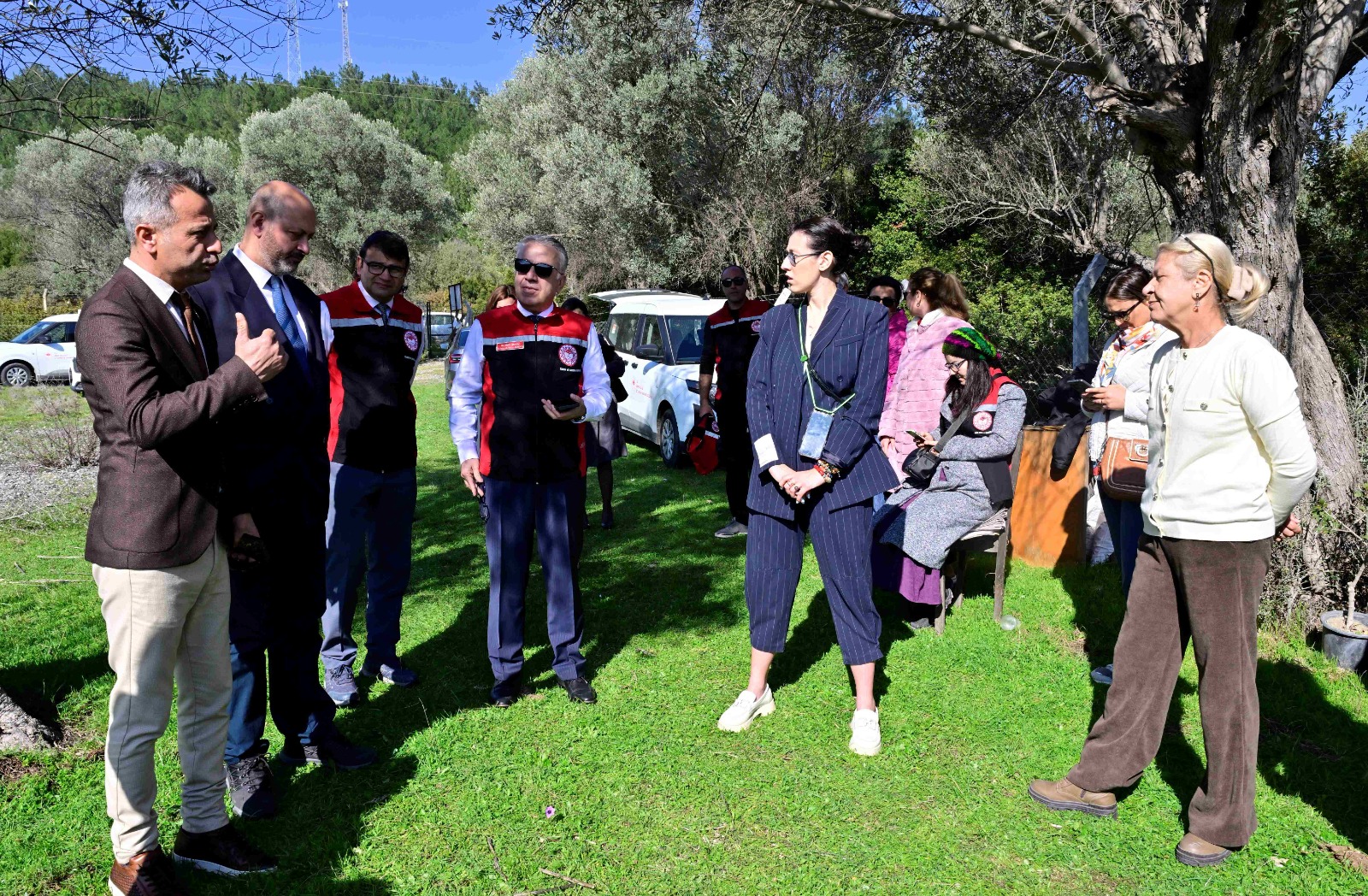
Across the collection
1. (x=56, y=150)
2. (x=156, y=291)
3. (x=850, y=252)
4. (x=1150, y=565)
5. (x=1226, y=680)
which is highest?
(x=56, y=150)

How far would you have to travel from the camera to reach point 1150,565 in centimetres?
323

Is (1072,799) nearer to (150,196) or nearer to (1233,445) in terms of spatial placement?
(1233,445)

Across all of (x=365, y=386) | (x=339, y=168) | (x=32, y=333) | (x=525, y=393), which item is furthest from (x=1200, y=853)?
(x=339, y=168)

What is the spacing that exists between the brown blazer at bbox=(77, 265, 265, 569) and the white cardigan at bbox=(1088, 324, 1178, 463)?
3585 mm

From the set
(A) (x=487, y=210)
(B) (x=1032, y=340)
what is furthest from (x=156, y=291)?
(A) (x=487, y=210)

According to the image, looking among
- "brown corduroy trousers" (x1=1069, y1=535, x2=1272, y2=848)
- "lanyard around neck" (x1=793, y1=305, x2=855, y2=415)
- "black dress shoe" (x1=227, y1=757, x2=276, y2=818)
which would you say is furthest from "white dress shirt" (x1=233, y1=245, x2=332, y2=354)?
"brown corduroy trousers" (x1=1069, y1=535, x2=1272, y2=848)

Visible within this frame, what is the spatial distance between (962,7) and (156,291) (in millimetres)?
7118

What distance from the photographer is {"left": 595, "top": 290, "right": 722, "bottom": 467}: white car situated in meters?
10.6

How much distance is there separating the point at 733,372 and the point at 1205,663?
4.27m

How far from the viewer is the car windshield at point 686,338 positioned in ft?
36.2

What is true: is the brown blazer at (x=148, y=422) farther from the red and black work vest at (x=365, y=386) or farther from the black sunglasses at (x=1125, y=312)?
the black sunglasses at (x=1125, y=312)

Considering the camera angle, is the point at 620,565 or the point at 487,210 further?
the point at 487,210

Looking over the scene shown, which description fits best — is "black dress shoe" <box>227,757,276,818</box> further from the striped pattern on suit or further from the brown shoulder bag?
the brown shoulder bag

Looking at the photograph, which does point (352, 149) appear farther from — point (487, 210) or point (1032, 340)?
point (1032, 340)
